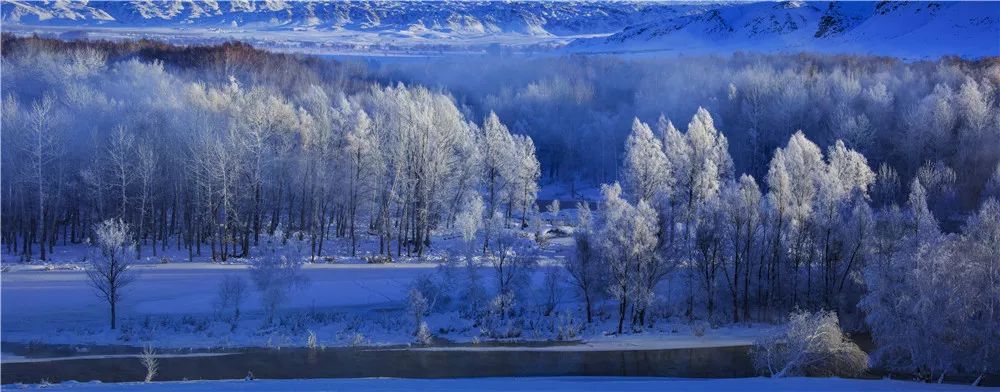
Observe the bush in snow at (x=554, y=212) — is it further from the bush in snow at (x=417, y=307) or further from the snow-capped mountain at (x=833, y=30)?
the snow-capped mountain at (x=833, y=30)

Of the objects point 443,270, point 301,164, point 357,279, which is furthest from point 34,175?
point 443,270

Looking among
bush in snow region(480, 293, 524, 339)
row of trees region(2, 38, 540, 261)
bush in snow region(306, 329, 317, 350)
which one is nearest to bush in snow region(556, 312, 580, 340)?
bush in snow region(480, 293, 524, 339)

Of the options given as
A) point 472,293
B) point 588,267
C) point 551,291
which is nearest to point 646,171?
point 551,291

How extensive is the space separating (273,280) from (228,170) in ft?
44.2

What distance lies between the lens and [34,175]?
41.6 m

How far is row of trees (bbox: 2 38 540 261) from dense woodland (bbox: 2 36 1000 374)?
0.18 m

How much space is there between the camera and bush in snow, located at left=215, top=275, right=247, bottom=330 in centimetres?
3183

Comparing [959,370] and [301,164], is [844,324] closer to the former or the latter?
[959,370]

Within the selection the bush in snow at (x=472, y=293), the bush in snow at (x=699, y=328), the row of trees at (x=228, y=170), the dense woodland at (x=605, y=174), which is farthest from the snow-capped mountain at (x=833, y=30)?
the bush in snow at (x=472, y=293)

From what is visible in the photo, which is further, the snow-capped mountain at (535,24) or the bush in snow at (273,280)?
the snow-capped mountain at (535,24)

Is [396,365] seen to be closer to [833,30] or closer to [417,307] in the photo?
[417,307]

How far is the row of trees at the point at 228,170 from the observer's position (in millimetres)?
43094

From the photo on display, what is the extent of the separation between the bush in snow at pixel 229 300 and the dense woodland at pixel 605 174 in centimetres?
920

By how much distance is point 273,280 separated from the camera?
3181 cm
